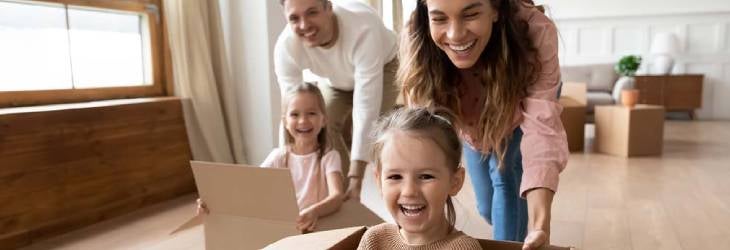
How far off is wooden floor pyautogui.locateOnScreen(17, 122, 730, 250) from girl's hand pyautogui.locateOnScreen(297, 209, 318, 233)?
3.60 ft

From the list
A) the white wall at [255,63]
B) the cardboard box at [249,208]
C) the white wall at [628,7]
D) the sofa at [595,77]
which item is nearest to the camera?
the cardboard box at [249,208]

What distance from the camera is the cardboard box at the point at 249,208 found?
1.24 m

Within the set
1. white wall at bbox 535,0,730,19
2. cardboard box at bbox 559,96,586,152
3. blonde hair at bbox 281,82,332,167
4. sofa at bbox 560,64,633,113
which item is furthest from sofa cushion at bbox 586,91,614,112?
blonde hair at bbox 281,82,332,167

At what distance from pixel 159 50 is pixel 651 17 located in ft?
19.5

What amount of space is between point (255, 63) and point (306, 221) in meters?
2.14

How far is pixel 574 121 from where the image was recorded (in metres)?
4.59

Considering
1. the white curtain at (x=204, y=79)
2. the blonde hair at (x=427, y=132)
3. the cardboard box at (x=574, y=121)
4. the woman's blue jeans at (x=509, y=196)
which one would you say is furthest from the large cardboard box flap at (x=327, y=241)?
the cardboard box at (x=574, y=121)

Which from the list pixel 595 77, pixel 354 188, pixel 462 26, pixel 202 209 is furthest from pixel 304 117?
pixel 595 77

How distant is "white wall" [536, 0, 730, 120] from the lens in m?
6.65

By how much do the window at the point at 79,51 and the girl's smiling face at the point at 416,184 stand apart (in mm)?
2166

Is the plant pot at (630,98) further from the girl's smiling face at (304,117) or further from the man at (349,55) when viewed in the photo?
the girl's smiling face at (304,117)

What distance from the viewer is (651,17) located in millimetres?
6852

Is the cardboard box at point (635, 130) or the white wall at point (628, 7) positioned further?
the white wall at point (628, 7)

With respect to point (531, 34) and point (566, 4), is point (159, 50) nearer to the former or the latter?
point (531, 34)
